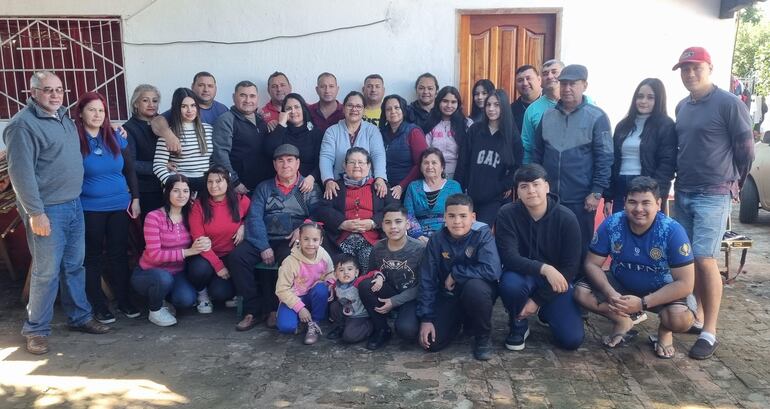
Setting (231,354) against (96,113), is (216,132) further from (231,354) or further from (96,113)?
(231,354)

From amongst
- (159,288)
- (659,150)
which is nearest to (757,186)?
(659,150)

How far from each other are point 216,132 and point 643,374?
3.70 meters

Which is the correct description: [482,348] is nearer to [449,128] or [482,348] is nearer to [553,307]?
[553,307]

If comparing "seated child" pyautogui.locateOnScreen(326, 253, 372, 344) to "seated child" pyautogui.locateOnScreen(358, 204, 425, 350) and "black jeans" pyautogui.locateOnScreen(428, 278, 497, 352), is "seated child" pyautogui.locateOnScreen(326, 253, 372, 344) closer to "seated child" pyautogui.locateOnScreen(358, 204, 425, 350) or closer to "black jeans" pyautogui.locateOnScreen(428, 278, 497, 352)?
"seated child" pyautogui.locateOnScreen(358, 204, 425, 350)

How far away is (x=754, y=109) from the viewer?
19.6 m

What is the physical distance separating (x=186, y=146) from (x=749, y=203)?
24.5 feet

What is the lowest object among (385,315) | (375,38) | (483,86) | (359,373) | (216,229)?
(359,373)

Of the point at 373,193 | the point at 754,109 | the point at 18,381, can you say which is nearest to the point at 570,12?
the point at 373,193

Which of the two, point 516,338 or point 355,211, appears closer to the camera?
point 516,338

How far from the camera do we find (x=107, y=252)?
468 cm

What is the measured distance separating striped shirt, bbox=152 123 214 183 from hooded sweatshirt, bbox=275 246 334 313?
1138mm

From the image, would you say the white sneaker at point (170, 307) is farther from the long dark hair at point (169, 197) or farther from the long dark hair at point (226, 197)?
the long dark hair at point (226, 197)

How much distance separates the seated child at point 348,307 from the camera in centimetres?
418

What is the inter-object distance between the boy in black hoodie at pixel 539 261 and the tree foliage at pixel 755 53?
19142mm
